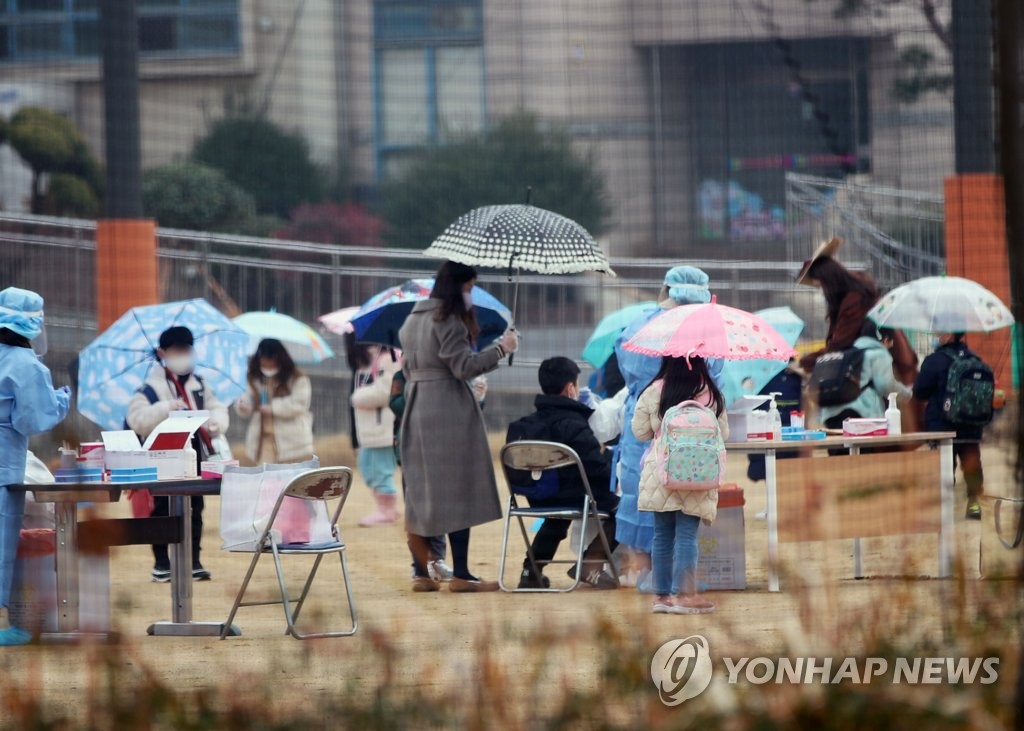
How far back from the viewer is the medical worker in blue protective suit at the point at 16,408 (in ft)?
18.8

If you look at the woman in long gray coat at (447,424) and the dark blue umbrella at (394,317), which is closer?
the woman in long gray coat at (447,424)

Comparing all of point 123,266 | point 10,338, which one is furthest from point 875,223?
point 10,338

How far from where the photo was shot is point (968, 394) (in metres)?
7.87

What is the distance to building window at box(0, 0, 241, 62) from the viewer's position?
47.5ft

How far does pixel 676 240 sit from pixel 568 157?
2668mm

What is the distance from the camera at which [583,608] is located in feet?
19.3

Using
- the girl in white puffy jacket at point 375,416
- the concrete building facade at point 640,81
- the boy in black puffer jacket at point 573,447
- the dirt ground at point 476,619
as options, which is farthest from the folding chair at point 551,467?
the concrete building facade at point 640,81

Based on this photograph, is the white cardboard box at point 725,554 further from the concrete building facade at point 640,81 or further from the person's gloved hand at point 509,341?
the concrete building facade at point 640,81

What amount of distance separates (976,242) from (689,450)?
5.13 metres

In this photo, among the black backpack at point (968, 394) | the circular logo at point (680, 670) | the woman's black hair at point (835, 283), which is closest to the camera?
the circular logo at point (680, 670)

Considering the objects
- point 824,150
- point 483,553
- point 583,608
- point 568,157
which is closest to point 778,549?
point 583,608

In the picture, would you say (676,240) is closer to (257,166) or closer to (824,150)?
(824,150)

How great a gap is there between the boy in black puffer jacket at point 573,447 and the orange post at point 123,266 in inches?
181

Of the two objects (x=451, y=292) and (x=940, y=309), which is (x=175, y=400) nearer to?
(x=451, y=292)
